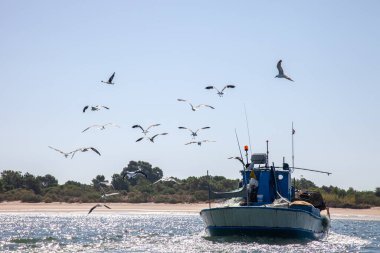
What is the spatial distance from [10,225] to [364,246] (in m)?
24.9

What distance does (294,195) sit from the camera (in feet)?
145

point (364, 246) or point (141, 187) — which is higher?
point (141, 187)

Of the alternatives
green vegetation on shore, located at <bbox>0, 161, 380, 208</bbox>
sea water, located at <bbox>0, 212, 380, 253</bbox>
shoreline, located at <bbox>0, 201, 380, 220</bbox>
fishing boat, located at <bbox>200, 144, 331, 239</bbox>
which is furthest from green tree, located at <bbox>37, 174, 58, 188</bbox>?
fishing boat, located at <bbox>200, 144, 331, 239</bbox>

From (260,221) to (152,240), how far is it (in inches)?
246

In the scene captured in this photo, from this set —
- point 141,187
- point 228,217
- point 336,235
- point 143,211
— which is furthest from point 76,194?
point 228,217

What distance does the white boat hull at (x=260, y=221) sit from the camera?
36.5 metres

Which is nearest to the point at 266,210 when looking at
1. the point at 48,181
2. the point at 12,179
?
the point at 12,179

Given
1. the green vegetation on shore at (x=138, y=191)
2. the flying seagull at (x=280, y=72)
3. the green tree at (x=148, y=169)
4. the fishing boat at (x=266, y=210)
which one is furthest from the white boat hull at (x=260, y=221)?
the green tree at (x=148, y=169)

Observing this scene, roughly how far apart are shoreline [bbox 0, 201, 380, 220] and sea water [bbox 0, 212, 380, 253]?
1526 centimetres

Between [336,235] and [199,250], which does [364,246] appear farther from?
[199,250]

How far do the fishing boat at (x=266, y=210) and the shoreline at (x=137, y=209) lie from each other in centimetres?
2515

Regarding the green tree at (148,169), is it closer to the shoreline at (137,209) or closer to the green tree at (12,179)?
the green tree at (12,179)

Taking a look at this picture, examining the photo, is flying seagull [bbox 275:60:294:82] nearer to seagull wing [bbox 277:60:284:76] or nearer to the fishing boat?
seagull wing [bbox 277:60:284:76]

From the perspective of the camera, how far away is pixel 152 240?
39.7m
